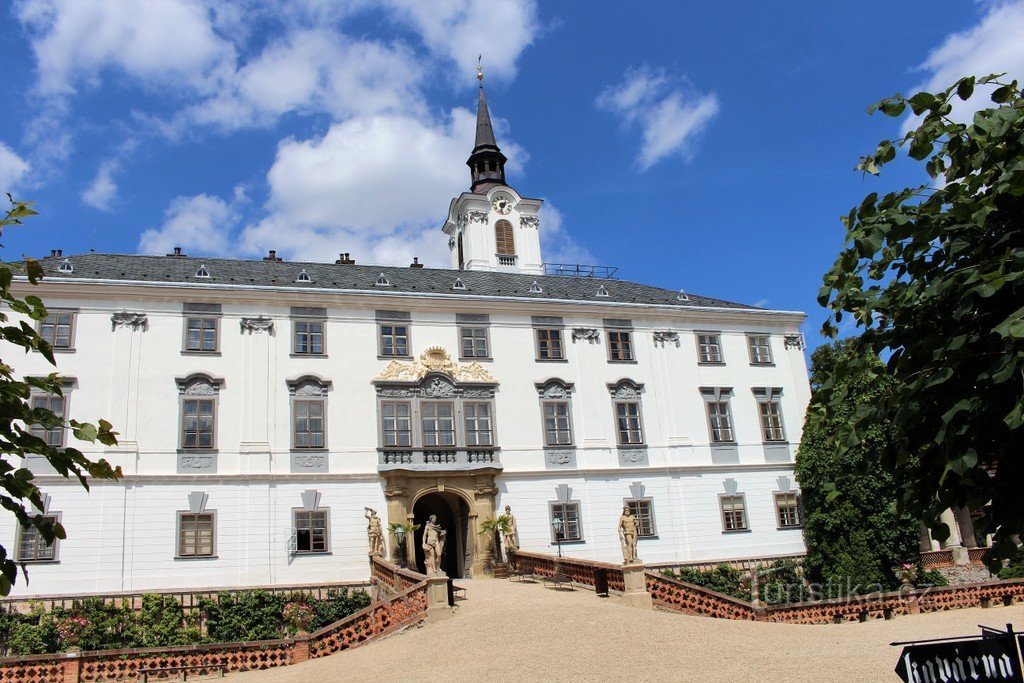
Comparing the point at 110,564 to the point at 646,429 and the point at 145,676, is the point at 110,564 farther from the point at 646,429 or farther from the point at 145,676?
the point at 646,429

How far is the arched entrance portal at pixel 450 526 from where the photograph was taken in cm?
3084

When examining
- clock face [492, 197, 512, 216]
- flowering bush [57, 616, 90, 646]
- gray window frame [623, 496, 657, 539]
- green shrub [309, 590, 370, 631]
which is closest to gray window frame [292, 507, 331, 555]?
green shrub [309, 590, 370, 631]

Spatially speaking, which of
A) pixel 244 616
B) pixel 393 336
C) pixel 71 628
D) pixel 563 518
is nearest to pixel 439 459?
pixel 393 336

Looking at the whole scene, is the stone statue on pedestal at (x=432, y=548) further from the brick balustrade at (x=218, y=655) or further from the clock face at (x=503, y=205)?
the clock face at (x=503, y=205)

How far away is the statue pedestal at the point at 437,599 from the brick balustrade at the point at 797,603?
468 cm

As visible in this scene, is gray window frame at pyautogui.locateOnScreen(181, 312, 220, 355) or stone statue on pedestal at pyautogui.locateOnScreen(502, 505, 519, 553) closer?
gray window frame at pyautogui.locateOnScreen(181, 312, 220, 355)

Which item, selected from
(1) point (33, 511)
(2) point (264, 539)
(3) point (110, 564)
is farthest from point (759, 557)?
(1) point (33, 511)

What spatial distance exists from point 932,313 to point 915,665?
9.08 feet

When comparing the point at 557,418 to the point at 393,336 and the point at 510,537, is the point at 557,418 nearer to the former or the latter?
the point at 510,537

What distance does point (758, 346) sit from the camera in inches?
1427

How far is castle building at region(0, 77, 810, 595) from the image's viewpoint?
89.7ft

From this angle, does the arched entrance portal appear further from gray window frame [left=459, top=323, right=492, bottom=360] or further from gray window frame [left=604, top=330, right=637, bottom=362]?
gray window frame [left=604, top=330, right=637, bottom=362]

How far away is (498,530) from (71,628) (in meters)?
13.4

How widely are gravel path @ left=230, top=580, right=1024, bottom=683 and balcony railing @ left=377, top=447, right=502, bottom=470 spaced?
26.7 feet
